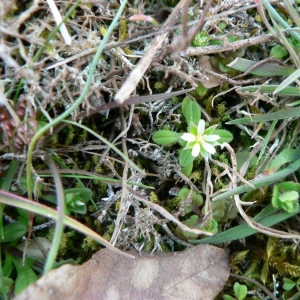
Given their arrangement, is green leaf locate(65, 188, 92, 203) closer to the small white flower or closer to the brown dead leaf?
the brown dead leaf

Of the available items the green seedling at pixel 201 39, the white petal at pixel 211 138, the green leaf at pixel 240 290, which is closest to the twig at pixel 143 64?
the green seedling at pixel 201 39

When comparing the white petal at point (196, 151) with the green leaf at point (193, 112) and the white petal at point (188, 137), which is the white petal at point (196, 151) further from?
the green leaf at point (193, 112)

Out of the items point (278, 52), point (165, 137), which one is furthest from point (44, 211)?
point (278, 52)

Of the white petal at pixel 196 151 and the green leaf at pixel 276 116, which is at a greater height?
the white petal at pixel 196 151

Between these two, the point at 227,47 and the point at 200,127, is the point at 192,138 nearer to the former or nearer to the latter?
the point at 200,127

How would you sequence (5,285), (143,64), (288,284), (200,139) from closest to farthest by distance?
(143,64)
(5,285)
(200,139)
(288,284)

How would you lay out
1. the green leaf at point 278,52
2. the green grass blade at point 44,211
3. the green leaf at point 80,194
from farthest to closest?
the green leaf at point 278,52
the green leaf at point 80,194
the green grass blade at point 44,211

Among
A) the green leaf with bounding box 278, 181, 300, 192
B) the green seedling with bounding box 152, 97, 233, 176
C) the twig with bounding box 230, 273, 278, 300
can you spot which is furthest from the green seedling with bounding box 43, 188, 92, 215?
the green leaf with bounding box 278, 181, 300, 192
